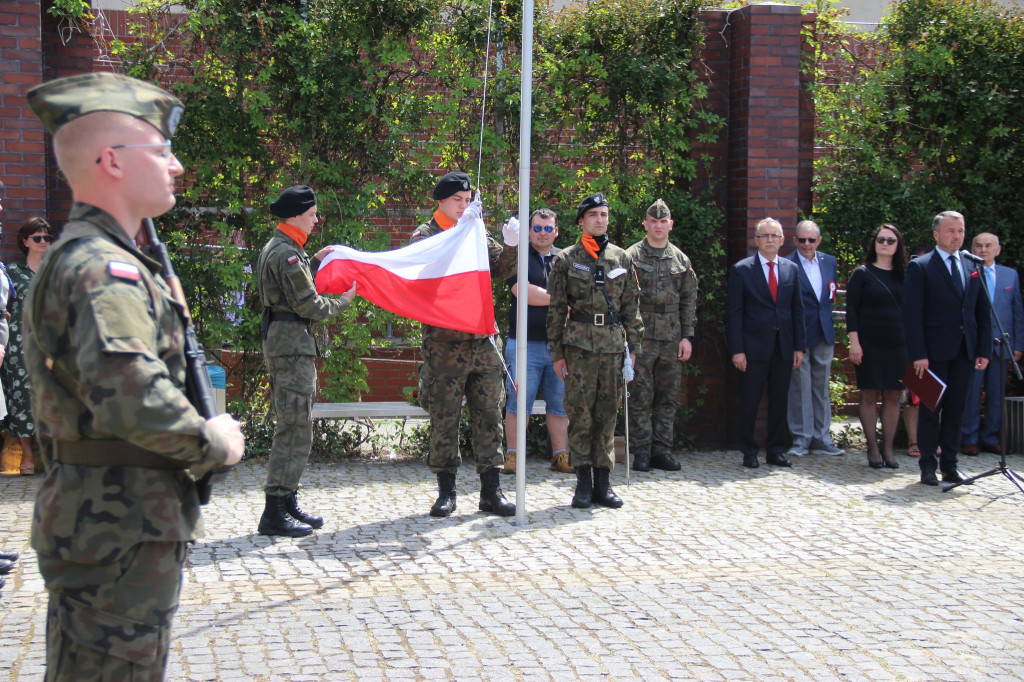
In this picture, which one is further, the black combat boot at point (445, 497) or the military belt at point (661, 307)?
the military belt at point (661, 307)

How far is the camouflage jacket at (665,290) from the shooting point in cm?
896

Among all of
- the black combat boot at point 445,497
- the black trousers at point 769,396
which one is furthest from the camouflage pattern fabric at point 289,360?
the black trousers at point 769,396

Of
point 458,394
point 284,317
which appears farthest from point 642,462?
point 284,317

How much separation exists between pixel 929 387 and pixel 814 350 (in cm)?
175

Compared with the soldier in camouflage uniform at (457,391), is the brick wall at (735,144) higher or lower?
higher

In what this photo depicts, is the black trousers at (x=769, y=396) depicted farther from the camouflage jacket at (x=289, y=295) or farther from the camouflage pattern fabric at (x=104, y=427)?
the camouflage pattern fabric at (x=104, y=427)

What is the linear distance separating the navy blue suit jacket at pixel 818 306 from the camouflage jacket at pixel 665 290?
1.20m

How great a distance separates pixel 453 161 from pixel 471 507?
363cm

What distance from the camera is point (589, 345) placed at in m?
7.23

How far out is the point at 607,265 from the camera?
7.29m

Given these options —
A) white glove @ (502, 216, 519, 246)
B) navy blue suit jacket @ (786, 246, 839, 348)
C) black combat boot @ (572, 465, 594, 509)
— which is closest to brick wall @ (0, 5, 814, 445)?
navy blue suit jacket @ (786, 246, 839, 348)

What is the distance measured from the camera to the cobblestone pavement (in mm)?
4352

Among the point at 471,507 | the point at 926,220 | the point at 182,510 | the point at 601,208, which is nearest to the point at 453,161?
the point at 601,208

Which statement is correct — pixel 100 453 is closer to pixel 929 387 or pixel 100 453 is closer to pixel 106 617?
pixel 106 617
